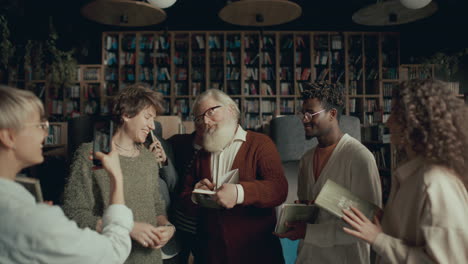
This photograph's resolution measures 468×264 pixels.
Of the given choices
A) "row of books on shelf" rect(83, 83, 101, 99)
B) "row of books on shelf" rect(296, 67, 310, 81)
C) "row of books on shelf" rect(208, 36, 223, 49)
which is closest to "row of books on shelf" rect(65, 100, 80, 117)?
"row of books on shelf" rect(83, 83, 101, 99)

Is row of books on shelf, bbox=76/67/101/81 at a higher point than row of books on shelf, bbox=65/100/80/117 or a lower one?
higher

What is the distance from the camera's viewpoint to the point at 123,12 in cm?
459

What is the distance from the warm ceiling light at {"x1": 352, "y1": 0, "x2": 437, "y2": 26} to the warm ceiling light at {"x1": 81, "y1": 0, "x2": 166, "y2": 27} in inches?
107

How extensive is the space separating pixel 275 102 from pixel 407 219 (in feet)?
20.6

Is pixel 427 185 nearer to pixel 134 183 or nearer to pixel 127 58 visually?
pixel 134 183

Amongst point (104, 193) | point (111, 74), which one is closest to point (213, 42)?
point (111, 74)

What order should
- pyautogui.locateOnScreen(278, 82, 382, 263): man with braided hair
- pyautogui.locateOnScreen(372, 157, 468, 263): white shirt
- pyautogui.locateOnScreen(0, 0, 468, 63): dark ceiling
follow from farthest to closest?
pyautogui.locateOnScreen(0, 0, 468, 63): dark ceiling, pyautogui.locateOnScreen(278, 82, 382, 263): man with braided hair, pyautogui.locateOnScreen(372, 157, 468, 263): white shirt

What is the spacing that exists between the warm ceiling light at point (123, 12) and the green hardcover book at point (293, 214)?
11.8 ft

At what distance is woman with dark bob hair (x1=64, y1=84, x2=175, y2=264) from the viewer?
144 cm

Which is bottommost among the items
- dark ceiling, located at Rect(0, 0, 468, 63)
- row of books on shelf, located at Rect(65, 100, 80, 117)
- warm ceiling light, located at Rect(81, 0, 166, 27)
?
row of books on shelf, located at Rect(65, 100, 80, 117)

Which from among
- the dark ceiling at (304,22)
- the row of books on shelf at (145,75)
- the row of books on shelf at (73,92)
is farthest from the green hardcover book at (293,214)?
the row of books on shelf at (73,92)

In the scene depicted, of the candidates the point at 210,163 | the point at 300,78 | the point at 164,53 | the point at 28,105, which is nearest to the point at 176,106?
the point at 164,53

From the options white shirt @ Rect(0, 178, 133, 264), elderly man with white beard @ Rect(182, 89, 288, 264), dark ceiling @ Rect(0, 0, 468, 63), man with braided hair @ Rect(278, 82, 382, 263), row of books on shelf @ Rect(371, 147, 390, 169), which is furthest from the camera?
dark ceiling @ Rect(0, 0, 468, 63)

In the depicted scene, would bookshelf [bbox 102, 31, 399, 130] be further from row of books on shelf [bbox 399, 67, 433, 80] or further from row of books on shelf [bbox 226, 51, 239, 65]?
row of books on shelf [bbox 399, 67, 433, 80]
